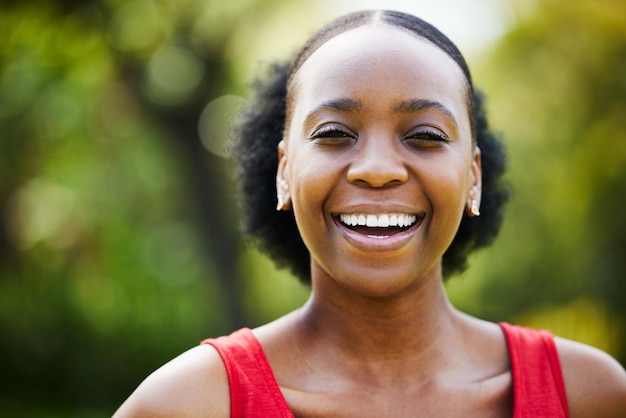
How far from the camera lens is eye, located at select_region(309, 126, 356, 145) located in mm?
2223

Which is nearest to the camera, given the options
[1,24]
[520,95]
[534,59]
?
[1,24]

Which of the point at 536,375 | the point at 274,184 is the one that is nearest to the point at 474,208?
the point at 536,375

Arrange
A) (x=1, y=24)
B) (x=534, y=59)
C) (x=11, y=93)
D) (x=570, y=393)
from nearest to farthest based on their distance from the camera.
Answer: (x=570, y=393)
(x=1, y=24)
(x=11, y=93)
(x=534, y=59)

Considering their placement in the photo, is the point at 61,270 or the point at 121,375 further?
the point at 61,270

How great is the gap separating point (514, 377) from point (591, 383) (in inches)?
10.6

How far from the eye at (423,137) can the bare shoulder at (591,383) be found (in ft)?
2.81

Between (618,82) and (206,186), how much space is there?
6.03 m

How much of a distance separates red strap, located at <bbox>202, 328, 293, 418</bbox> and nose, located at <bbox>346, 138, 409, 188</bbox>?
2.05 feet

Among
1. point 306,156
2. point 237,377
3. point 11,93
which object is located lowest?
point 237,377

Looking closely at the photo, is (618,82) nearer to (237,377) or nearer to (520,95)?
(520,95)

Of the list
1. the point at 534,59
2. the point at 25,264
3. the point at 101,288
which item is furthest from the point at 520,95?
the point at 25,264

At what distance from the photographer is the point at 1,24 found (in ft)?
28.4

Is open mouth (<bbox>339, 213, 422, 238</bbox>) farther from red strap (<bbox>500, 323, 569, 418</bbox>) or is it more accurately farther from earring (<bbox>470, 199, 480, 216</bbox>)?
red strap (<bbox>500, 323, 569, 418</bbox>)

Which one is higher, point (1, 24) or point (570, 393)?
point (1, 24)
